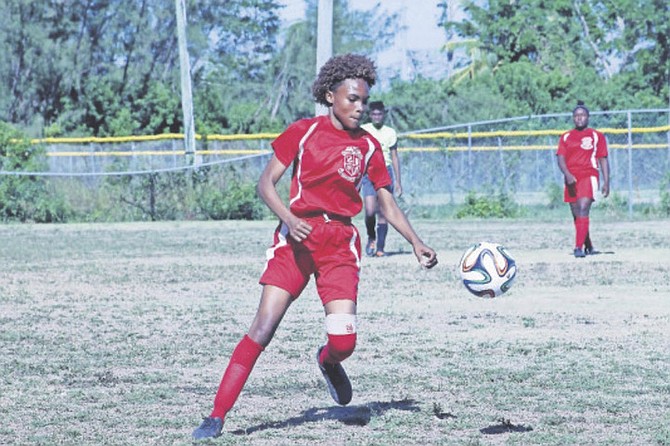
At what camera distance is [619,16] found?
53969 millimetres

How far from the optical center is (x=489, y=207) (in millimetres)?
27406

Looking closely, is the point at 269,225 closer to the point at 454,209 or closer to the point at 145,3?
the point at 454,209

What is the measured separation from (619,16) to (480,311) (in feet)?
147

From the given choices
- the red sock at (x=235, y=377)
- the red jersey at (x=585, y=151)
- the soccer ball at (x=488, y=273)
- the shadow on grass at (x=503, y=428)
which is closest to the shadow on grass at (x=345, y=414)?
the red sock at (x=235, y=377)

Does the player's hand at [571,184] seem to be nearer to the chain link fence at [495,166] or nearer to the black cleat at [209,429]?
the chain link fence at [495,166]

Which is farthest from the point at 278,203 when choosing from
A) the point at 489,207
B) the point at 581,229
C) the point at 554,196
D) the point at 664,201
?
the point at 554,196

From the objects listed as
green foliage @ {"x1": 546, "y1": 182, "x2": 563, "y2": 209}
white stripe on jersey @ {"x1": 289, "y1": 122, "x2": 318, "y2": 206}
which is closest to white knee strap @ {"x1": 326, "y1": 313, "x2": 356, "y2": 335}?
white stripe on jersey @ {"x1": 289, "y1": 122, "x2": 318, "y2": 206}

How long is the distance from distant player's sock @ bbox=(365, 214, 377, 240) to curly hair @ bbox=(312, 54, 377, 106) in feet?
32.7

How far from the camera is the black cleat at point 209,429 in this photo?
242 inches

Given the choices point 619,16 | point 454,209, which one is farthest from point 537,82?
point 454,209

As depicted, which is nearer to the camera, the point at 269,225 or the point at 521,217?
the point at 269,225

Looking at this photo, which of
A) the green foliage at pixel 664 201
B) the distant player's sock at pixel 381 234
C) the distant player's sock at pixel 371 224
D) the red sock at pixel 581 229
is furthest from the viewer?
the green foliage at pixel 664 201

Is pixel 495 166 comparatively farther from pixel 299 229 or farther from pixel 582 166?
pixel 299 229

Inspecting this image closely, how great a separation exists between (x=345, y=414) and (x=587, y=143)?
10025mm
